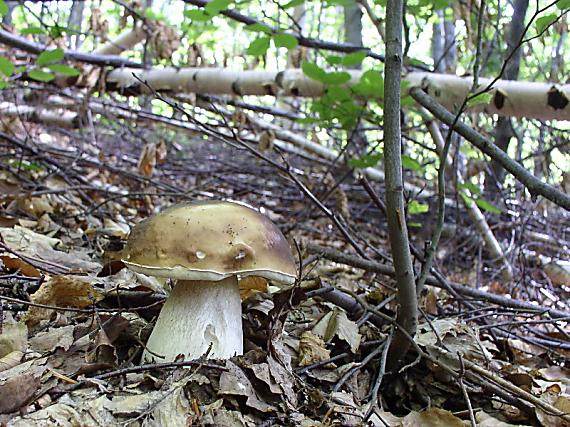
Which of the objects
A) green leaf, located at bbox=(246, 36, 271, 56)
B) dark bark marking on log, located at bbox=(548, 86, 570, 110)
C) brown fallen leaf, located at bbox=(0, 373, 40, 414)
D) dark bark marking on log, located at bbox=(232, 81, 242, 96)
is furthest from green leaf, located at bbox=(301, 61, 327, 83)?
brown fallen leaf, located at bbox=(0, 373, 40, 414)

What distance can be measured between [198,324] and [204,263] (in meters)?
0.33

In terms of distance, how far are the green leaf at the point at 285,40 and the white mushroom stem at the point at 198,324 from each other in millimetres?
1920

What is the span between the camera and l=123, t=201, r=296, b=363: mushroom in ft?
5.20

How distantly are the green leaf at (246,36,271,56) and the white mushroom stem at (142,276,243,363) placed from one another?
1.93 metres

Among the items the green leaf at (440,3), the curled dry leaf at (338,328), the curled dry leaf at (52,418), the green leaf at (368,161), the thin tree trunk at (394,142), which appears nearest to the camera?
the curled dry leaf at (52,418)

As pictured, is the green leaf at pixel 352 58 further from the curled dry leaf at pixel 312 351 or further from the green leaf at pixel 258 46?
the curled dry leaf at pixel 312 351

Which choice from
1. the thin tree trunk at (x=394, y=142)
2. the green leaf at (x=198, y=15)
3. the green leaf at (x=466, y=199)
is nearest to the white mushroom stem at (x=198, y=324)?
the thin tree trunk at (x=394, y=142)

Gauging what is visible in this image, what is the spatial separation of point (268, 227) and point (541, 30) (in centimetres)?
133

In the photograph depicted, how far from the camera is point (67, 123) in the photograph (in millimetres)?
6211

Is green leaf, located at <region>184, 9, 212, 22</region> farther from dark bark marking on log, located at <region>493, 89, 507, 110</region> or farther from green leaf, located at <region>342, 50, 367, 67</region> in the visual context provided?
dark bark marking on log, located at <region>493, 89, 507, 110</region>

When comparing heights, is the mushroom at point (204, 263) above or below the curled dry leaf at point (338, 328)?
above

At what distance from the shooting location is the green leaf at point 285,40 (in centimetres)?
315

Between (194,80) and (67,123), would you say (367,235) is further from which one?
(67,123)

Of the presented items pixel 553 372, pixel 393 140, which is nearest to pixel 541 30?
pixel 393 140
